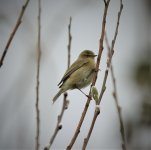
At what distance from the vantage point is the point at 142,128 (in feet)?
14.8

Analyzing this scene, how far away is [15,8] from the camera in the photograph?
5016mm

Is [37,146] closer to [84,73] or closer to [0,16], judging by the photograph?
[0,16]

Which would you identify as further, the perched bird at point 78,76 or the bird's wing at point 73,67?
the bird's wing at point 73,67

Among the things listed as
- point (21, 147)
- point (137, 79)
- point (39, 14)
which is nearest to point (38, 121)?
point (21, 147)

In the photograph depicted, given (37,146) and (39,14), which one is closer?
(37,146)

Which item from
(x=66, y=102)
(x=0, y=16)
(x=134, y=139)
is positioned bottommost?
(x=134, y=139)

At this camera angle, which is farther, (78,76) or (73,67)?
(73,67)

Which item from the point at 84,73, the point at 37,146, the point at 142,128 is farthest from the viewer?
the point at 84,73

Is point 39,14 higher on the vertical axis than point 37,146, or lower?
higher

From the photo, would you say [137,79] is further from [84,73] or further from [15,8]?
[84,73]

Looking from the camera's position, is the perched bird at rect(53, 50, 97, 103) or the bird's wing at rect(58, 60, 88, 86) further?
the bird's wing at rect(58, 60, 88, 86)

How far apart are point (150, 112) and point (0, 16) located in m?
1.56

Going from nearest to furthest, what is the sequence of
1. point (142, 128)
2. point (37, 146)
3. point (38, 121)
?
point (37, 146)
point (38, 121)
point (142, 128)

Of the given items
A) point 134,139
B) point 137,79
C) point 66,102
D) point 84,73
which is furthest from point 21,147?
point 84,73
